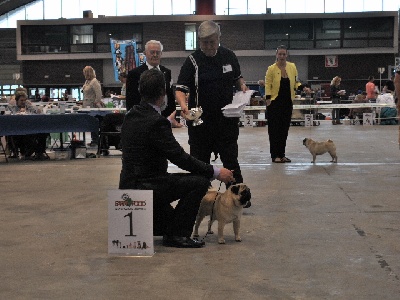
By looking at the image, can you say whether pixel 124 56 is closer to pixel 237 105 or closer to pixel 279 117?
pixel 279 117

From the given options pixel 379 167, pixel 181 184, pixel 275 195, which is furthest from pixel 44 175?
pixel 181 184

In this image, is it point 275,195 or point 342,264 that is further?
point 275,195

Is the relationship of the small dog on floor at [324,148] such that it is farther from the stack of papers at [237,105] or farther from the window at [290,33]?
the window at [290,33]

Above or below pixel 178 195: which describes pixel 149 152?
above

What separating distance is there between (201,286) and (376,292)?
2.73ft

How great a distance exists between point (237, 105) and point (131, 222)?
5.61ft

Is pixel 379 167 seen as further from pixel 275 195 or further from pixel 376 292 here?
pixel 376 292

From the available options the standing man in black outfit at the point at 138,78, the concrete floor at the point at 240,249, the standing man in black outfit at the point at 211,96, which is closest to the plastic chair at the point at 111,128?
the concrete floor at the point at 240,249

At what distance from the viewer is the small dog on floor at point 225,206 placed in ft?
15.0

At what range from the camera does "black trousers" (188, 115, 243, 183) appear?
5.83m

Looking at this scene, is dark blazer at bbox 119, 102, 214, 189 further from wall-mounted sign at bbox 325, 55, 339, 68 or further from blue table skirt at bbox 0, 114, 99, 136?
wall-mounted sign at bbox 325, 55, 339, 68

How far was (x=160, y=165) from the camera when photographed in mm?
4625

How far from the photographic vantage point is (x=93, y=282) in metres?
3.79

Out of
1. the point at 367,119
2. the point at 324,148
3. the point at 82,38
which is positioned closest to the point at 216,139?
the point at 324,148
